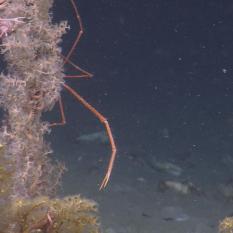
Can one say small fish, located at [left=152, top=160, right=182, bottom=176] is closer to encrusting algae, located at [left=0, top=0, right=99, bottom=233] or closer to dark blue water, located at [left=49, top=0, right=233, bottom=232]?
dark blue water, located at [left=49, top=0, right=233, bottom=232]

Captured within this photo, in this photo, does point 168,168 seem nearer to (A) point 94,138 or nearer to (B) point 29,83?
(A) point 94,138

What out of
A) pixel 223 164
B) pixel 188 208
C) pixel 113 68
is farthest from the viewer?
pixel 113 68

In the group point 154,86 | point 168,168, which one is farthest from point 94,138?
point 154,86

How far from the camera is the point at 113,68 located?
21375 millimetres

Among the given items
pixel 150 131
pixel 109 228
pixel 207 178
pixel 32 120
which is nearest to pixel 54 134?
pixel 150 131

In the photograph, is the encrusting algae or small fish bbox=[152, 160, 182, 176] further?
small fish bbox=[152, 160, 182, 176]

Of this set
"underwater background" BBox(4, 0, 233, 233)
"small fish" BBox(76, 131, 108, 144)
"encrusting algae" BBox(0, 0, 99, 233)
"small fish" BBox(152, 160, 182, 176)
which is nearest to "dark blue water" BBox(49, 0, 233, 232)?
"underwater background" BBox(4, 0, 233, 233)

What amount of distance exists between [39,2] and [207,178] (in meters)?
13.3

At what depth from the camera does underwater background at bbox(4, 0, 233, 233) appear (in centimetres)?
1778

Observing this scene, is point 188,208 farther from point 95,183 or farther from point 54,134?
point 54,134

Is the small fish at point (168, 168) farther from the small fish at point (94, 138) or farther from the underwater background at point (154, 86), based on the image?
the small fish at point (94, 138)

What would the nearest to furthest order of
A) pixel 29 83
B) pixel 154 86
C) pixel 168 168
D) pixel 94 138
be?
pixel 29 83 → pixel 168 168 → pixel 94 138 → pixel 154 86

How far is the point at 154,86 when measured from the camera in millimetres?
21625

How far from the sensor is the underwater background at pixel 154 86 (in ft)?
58.3
